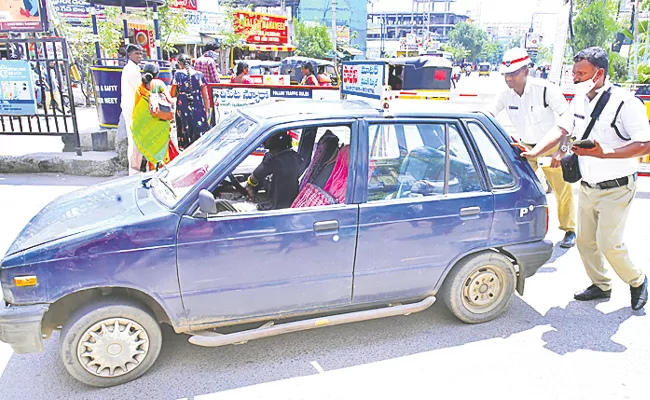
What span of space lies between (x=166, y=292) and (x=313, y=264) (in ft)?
3.00

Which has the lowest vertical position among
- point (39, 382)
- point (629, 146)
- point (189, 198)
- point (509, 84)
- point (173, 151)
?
point (39, 382)

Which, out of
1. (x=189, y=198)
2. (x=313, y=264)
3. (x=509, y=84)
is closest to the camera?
(x=189, y=198)

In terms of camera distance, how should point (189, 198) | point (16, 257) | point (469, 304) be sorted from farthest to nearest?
point (469, 304) → point (189, 198) → point (16, 257)

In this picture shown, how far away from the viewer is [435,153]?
365 cm

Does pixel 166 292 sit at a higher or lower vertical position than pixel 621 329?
higher

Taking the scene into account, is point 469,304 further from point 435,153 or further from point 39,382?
point 39,382

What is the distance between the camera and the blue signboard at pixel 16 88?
822 cm

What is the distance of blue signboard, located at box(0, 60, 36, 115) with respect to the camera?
8219 mm

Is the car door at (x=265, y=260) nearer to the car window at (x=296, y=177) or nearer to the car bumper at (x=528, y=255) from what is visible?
the car window at (x=296, y=177)

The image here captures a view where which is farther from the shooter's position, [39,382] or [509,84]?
[509,84]

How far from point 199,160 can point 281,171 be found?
0.65 meters

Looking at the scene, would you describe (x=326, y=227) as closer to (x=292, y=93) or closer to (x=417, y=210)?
(x=417, y=210)

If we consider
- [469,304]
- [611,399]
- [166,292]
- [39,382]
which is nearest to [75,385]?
[39,382]

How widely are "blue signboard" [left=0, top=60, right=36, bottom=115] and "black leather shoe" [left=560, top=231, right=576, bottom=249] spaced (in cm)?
825
